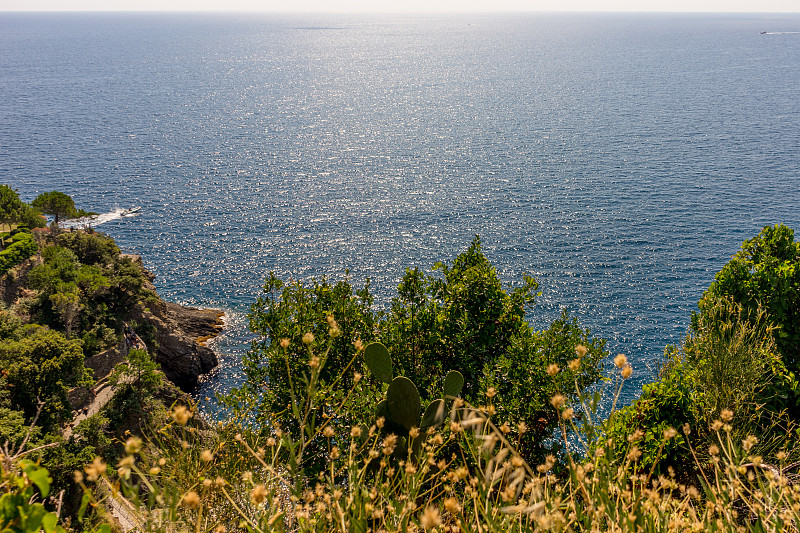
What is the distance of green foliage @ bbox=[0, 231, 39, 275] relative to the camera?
37.0m

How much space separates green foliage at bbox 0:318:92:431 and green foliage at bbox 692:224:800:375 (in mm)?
31052

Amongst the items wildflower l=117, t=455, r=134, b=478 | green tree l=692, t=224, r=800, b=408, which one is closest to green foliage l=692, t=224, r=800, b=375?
green tree l=692, t=224, r=800, b=408

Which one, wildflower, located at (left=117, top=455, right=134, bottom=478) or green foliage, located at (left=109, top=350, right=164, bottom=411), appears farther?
green foliage, located at (left=109, top=350, right=164, bottom=411)

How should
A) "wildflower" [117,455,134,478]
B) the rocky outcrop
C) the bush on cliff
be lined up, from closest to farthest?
"wildflower" [117,455,134,478]
the bush on cliff
the rocky outcrop

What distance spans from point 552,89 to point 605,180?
3683 inches

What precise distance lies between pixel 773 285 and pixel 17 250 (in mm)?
47937

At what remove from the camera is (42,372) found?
25.8 meters

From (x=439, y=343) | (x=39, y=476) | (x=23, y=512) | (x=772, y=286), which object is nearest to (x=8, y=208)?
(x=439, y=343)

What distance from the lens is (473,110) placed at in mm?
137875

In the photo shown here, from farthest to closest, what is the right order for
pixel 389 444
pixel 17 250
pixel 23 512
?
pixel 17 250
pixel 389 444
pixel 23 512

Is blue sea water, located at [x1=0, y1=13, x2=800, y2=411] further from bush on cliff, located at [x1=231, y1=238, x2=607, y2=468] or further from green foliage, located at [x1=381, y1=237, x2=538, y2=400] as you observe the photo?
green foliage, located at [x1=381, y1=237, x2=538, y2=400]

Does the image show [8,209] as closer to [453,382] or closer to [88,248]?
[88,248]

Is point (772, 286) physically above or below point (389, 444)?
below

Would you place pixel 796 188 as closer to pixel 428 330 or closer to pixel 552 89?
pixel 428 330
